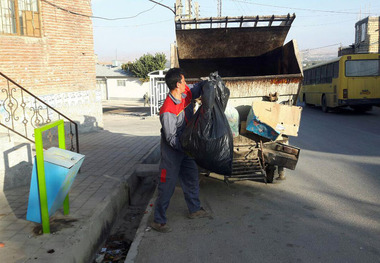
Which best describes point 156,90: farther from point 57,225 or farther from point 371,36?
A: point 371,36

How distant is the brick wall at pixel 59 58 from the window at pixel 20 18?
0.16m

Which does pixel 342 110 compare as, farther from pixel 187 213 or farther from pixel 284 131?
pixel 187 213

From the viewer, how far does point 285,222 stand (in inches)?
161

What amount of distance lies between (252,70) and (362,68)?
9919mm

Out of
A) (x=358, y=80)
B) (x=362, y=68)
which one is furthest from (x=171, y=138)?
(x=362, y=68)

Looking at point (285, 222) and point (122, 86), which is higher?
point (122, 86)

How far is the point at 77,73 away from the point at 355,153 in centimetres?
827

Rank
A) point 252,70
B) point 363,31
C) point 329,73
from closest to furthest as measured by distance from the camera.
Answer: point 252,70 < point 329,73 < point 363,31

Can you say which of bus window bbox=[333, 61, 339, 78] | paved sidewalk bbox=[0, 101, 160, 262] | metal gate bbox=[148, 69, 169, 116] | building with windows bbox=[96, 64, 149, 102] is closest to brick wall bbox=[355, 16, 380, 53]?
bus window bbox=[333, 61, 339, 78]

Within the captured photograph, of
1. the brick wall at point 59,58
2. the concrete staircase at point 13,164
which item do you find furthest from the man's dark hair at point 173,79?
the brick wall at point 59,58

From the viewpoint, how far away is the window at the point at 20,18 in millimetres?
8242

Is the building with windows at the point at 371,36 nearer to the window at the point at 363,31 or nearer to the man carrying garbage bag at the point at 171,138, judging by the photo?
the window at the point at 363,31

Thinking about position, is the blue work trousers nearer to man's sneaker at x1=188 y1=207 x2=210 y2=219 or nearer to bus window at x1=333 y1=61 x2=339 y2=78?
man's sneaker at x1=188 y1=207 x2=210 y2=219

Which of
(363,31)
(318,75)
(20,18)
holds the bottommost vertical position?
(318,75)
